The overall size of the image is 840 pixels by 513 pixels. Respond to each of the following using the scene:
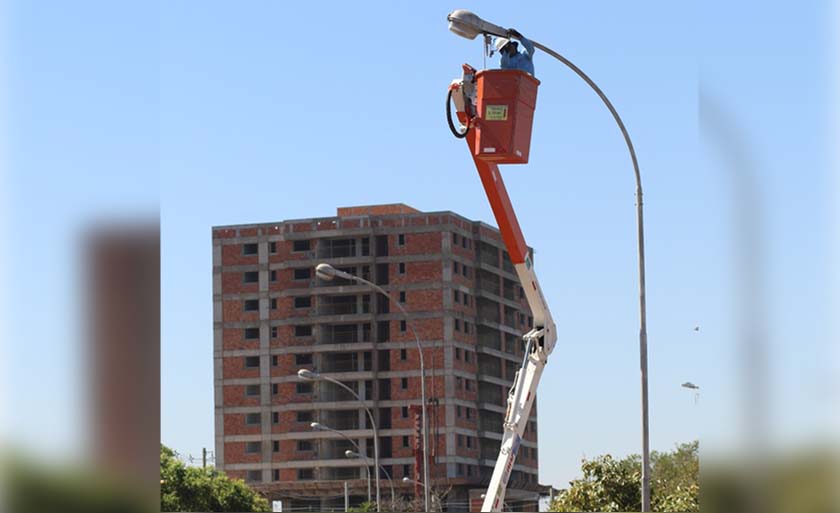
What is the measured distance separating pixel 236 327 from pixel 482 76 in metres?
125

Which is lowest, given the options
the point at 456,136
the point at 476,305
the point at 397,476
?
the point at 397,476

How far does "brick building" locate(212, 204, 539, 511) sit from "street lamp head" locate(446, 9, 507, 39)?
109370 millimetres

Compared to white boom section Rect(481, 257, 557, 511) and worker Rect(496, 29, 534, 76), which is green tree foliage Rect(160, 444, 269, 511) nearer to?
white boom section Rect(481, 257, 557, 511)

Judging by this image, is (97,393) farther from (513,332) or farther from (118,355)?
(513,332)

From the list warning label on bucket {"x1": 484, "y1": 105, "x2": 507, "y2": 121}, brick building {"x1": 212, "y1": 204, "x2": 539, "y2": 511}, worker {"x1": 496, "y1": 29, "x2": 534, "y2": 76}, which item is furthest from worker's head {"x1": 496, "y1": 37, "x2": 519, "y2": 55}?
brick building {"x1": 212, "y1": 204, "x2": 539, "y2": 511}

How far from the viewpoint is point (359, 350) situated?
12675 cm

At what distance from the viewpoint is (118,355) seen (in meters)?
4.23

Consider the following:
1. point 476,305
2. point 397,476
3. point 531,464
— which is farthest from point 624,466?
point 531,464

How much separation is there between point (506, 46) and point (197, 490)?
59952 millimetres

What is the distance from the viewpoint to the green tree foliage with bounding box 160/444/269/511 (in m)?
64.9

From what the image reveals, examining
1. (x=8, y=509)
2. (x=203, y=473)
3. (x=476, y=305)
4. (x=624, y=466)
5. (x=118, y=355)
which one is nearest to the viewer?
(x=8, y=509)

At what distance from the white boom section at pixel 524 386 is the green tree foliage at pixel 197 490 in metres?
47.7

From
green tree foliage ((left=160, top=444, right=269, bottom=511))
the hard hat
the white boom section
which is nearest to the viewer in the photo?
the hard hat

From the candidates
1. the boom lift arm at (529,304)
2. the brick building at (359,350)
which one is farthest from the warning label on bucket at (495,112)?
the brick building at (359,350)
